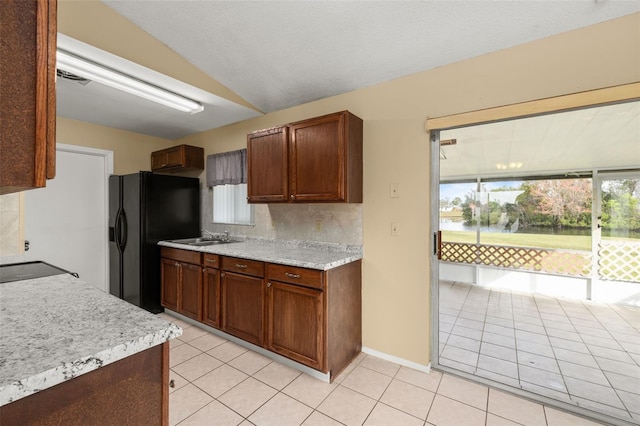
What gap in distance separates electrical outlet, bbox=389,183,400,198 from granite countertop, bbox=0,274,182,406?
1905 mm

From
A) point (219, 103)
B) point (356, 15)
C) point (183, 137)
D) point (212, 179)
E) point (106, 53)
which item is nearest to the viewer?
point (356, 15)

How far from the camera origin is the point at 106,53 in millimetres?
2025

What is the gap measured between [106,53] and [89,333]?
2.17 meters

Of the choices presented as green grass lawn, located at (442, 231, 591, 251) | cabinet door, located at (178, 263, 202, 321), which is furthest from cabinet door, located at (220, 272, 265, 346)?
green grass lawn, located at (442, 231, 591, 251)

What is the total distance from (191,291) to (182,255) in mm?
408

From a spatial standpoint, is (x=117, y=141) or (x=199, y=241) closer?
(x=199, y=241)

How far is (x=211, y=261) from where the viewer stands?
106 inches

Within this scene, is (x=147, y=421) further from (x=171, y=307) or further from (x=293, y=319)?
(x=171, y=307)

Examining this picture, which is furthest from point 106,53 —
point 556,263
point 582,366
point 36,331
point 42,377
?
point 556,263

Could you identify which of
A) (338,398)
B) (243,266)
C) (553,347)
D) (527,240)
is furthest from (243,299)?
(527,240)

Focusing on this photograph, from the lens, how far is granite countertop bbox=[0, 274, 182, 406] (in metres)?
0.62

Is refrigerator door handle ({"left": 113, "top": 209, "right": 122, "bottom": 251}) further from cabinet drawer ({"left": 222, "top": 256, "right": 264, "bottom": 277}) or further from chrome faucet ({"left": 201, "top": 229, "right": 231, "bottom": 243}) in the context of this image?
cabinet drawer ({"left": 222, "top": 256, "right": 264, "bottom": 277})

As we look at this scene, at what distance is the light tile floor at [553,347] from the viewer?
1947 mm

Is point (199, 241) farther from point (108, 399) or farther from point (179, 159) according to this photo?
point (108, 399)
